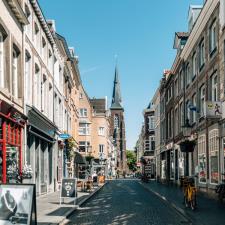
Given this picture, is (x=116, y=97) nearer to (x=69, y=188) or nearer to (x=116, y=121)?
(x=116, y=121)

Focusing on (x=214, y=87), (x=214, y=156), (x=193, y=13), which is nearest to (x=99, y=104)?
(x=193, y=13)

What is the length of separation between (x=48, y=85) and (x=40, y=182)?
20.5 ft

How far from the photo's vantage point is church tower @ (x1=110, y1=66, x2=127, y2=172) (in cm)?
15162

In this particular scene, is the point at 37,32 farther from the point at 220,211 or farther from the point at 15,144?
the point at 220,211

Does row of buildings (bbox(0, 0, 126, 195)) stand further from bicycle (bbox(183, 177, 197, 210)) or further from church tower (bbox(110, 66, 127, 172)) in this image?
church tower (bbox(110, 66, 127, 172))

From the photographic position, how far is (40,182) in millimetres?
28203

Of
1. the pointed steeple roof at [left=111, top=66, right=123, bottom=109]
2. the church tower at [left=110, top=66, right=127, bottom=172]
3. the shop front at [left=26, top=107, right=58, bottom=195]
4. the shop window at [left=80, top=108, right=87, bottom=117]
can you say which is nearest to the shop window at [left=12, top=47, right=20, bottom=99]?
the shop front at [left=26, top=107, right=58, bottom=195]

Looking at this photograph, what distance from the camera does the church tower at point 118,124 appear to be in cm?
15162

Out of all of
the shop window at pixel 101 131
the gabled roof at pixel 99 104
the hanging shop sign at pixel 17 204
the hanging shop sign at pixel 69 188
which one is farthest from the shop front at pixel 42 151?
the gabled roof at pixel 99 104

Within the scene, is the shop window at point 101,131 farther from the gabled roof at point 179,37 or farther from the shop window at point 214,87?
the shop window at point 214,87

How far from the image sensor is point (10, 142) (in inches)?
779

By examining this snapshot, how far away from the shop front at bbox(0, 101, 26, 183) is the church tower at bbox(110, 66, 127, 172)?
12497 cm

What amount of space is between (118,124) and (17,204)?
144289mm

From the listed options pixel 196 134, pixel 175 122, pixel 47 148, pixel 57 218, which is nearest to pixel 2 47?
pixel 57 218
